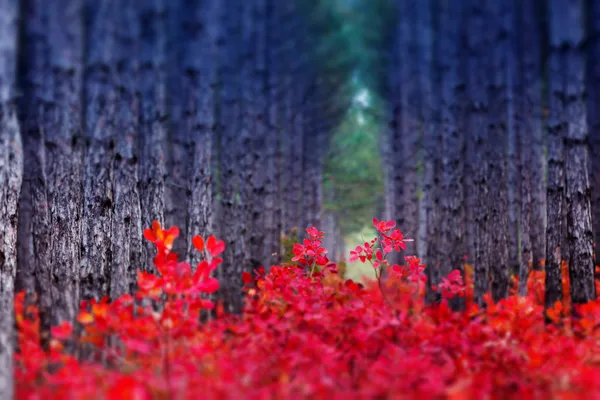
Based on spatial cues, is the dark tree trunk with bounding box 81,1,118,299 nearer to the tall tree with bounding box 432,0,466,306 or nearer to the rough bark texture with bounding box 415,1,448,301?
the tall tree with bounding box 432,0,466,306

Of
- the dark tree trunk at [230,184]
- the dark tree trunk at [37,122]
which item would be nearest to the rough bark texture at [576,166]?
the dark tree trunk at [230,184]

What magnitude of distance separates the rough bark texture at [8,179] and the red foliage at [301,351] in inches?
11.3

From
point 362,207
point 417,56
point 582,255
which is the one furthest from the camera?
point 362,207

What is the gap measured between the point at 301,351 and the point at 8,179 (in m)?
3.36

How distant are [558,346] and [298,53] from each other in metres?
13.6

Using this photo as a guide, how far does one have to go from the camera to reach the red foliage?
341 centimetres

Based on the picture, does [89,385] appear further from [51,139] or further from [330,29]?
[330,29]

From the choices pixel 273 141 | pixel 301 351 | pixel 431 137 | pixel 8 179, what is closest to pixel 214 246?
pixel 301 351

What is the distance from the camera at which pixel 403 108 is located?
17.0 metres

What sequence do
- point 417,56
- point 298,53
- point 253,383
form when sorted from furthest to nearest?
point 298,53
point 417,56
point 253,383

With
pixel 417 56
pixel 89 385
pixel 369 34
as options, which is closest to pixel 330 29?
pixel 369 34

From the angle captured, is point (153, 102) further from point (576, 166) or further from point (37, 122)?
point (576, 166)

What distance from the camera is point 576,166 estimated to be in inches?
237

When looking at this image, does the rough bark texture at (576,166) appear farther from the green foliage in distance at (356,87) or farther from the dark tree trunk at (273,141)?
the green foliage in distance at (356,87)
